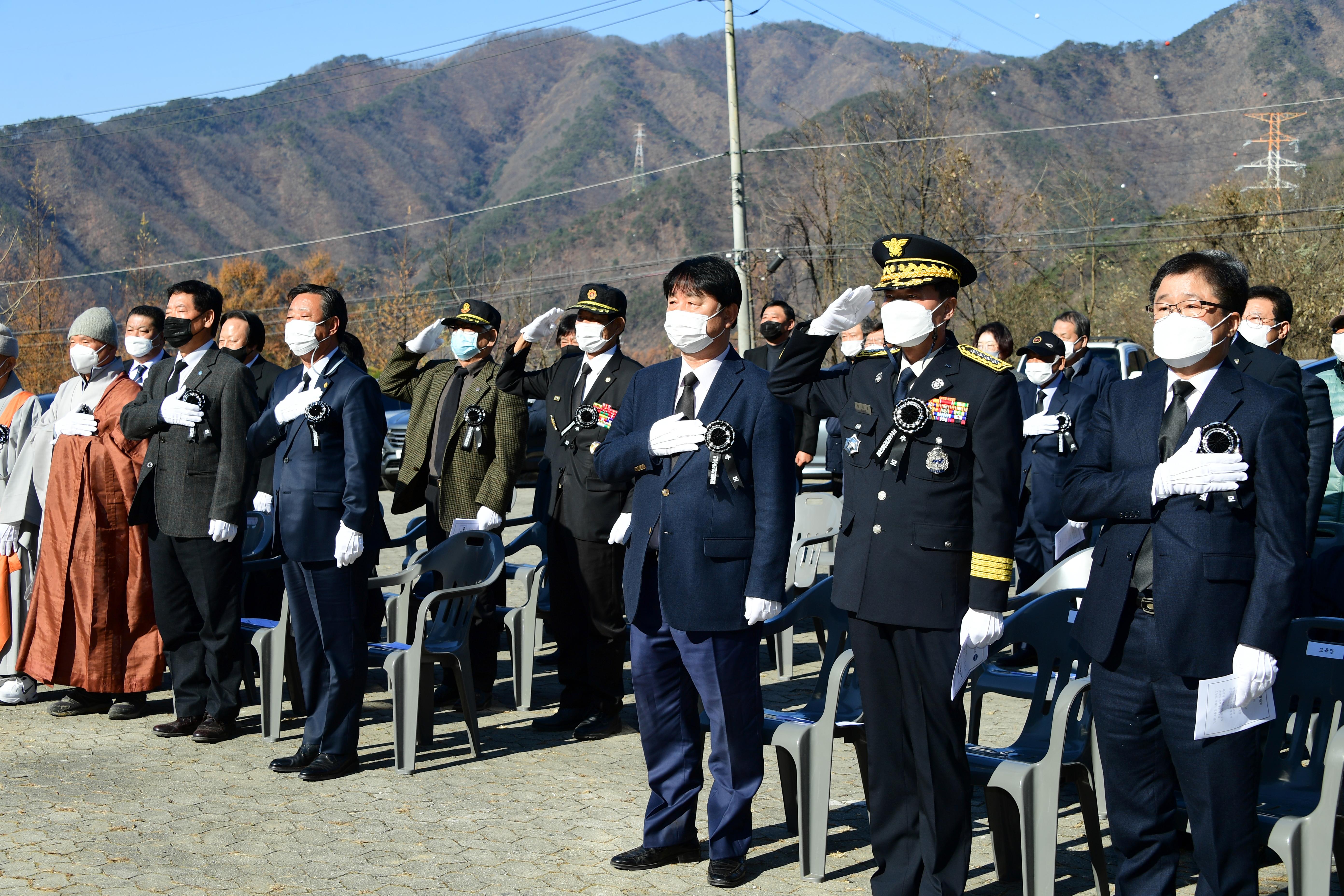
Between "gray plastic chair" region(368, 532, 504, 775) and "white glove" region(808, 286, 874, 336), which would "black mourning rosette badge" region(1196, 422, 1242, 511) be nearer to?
"white glove" region(808, 286, 874, 336)

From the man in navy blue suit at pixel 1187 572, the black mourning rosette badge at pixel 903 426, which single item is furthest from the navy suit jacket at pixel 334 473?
the man in navy blue suit at pixel 1187 572

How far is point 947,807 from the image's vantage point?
4.05 metres

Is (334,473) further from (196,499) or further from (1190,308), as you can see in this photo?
(1190,308)

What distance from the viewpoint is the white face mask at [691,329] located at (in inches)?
182

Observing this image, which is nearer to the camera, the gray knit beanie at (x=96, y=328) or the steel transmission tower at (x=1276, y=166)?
the gray knit beanie at (x=96, y=328)

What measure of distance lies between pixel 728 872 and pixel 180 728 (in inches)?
129

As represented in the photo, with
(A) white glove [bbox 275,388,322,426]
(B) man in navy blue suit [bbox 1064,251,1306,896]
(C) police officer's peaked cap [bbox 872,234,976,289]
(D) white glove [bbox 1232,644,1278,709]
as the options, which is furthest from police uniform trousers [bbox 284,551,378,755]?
(D) white glove [bbox 1232,644,1278,709]

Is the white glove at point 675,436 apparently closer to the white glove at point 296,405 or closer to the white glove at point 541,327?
the white glove at point 296,405

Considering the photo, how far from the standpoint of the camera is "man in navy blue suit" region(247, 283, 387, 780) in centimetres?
575

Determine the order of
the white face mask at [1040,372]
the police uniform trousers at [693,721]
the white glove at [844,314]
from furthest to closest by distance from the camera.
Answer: the white face mask at [1040,372]
the police uniform trousers at [693,721]
the white glove at [844,314]

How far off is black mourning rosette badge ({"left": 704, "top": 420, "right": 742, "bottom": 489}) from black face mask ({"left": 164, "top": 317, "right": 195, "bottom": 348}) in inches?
126

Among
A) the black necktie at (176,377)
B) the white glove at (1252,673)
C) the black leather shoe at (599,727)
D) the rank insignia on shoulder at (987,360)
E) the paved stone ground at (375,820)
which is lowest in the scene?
the paved stone ground at (375,820)

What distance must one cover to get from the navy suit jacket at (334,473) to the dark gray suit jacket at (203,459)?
38 centimetres

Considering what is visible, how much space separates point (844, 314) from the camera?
4301 mm
